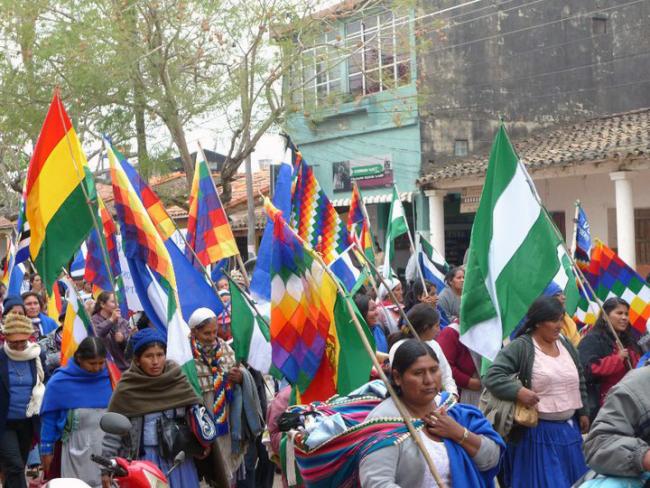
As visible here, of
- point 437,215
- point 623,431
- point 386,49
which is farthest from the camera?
point 437,215

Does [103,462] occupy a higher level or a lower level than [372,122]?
lower

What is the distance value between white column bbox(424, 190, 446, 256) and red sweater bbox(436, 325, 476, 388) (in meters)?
16.2

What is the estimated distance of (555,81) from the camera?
25891 millimetres

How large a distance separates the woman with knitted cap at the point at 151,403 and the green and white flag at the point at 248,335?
4.22 ft

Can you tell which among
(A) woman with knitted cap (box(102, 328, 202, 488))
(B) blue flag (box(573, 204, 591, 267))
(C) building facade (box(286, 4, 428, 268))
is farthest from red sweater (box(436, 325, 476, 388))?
(C) building facade (box(286, 4, 428, 268))

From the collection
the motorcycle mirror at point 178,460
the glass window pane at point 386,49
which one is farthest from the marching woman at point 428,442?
the glass window pane at point 386,49

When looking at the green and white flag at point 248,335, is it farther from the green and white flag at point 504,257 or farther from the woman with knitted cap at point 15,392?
the green and white flag at point 504,257

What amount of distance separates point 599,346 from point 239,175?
30.3 meters

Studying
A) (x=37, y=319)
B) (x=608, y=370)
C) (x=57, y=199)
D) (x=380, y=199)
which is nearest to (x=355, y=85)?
(x=380, y=199)

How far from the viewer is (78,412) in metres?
6.65

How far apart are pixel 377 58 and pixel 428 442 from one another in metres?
21.1

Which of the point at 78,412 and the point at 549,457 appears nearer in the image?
the point at 549,457

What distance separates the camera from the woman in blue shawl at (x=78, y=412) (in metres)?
6.59

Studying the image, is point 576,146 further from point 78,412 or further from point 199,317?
point 78,412
